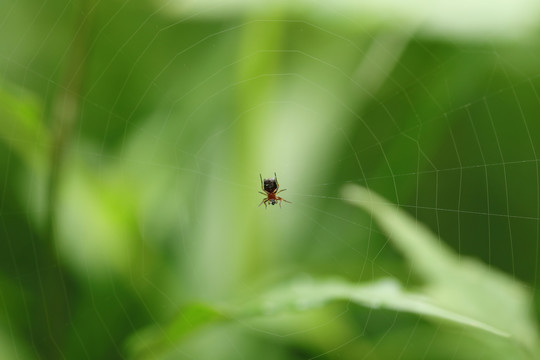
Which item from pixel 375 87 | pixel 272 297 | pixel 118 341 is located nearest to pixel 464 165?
pixel 375 87

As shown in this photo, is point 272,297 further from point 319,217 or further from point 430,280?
point 319,217

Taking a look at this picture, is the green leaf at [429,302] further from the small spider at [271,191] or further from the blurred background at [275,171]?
the small spider at [271,191]

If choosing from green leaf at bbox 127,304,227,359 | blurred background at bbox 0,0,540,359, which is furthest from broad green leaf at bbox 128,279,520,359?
blurred background at bbox 0,0,540,359

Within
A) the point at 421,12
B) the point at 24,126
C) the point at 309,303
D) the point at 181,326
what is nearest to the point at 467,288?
the point at 309,303

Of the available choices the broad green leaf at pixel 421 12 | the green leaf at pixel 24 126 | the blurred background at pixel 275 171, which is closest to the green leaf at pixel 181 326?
the blurred background at pixel 275 171

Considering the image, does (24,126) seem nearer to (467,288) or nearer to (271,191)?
(271,191)
